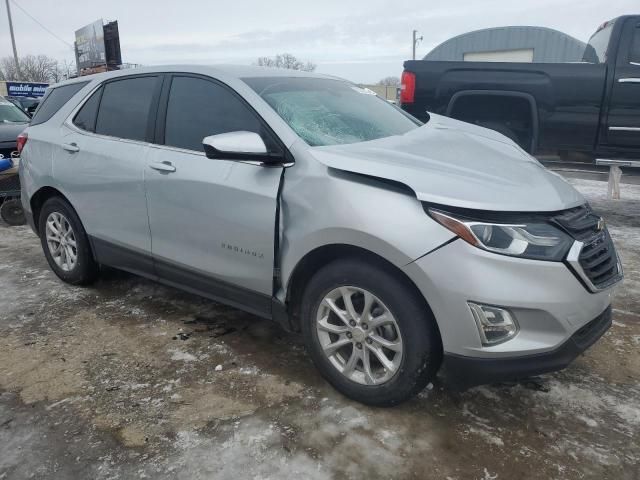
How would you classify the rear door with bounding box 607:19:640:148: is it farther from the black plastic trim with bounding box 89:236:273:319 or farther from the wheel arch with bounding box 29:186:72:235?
the wheel arch with bounding box 29:186:72:235

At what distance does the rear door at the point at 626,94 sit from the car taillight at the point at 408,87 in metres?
2.13

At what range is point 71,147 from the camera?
3.93 meters

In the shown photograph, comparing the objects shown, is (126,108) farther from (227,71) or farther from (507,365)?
(507,365)

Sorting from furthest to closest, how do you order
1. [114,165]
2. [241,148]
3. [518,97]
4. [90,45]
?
[90,45] → [518,97] → [114,165] → [241,148]

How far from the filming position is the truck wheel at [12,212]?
252 inches

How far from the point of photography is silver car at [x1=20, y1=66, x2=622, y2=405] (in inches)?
87.3

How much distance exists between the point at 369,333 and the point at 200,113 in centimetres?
174

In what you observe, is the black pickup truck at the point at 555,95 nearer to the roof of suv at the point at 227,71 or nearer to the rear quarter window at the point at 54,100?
the roof of suv at the point at 227,71

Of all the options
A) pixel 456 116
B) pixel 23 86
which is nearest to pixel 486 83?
pixel 456 116

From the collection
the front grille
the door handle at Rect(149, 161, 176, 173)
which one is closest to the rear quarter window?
the door handle at Rect(149, 161, 176, 173)

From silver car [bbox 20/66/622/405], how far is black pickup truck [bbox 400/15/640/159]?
7.83ft

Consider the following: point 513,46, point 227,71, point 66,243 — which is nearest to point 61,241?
point 66,243

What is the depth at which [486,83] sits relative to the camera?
588 centimetres

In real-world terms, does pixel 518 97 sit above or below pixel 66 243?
above
